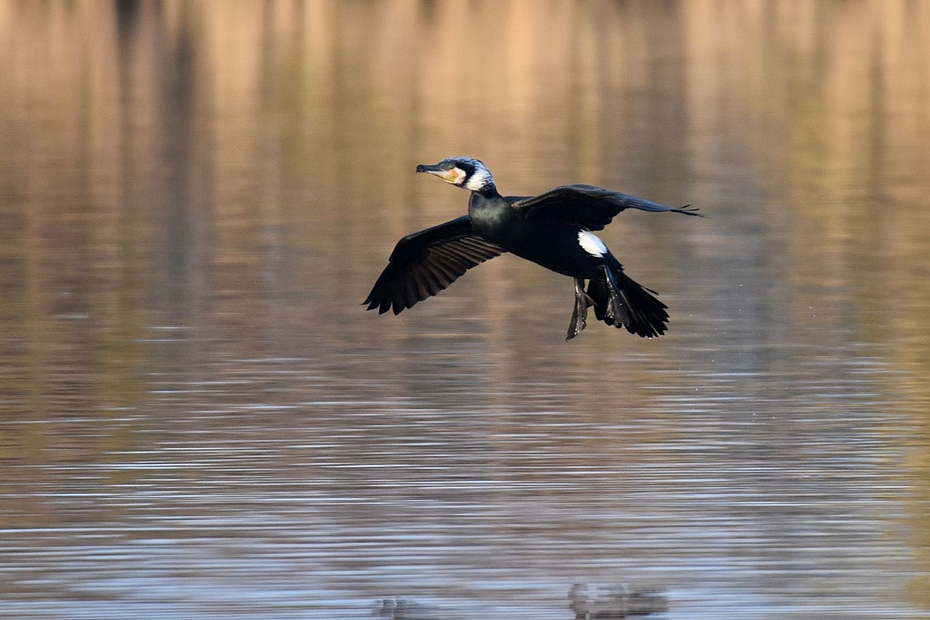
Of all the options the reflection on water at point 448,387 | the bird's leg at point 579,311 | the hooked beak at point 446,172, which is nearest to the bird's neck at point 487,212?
the hooked beak at point 446,172

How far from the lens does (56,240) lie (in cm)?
1912

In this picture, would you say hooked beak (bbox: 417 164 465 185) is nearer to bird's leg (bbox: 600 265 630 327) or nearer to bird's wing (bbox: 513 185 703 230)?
bird's wing (bbox: 513 185 703 230)

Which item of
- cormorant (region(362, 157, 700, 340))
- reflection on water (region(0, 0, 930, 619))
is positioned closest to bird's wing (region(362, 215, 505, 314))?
cormorant (region(362, 157, 700, 340))

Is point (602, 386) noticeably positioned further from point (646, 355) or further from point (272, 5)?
point (272, 5)

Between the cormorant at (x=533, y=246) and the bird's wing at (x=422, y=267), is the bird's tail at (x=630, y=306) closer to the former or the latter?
the cormorant at (x=533, y=246)

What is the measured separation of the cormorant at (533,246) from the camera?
9.84 meters

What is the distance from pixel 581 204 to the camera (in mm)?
9977

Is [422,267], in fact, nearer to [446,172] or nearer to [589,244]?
[589,244]

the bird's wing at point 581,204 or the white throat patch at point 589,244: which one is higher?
the bird's wing at point 581,204

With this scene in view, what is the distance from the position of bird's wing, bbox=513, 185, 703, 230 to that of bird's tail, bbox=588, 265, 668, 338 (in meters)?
0.25

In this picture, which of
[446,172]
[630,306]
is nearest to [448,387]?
[630,306]

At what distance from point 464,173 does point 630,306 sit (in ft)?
3.44

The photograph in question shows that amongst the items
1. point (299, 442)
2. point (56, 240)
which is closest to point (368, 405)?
point (299, 442)

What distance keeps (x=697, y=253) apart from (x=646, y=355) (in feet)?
15.3
